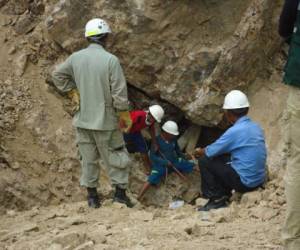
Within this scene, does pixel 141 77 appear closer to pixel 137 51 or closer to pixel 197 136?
pixel 137 51

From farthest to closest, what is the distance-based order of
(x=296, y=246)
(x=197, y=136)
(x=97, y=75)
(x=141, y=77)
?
1. (x=197, y=136)
2. (x=141, y=77)
3. (x=97, y=75)
4. (x=296, y=246)

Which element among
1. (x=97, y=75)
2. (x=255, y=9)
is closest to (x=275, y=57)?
(x=255, y=9)

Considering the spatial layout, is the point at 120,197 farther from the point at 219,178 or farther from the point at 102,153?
the point at 219,178

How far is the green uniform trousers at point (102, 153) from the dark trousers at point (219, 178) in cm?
82

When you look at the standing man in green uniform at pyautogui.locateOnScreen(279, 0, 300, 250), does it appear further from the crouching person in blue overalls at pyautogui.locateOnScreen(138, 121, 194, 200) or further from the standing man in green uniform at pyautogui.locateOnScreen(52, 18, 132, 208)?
the crouching person in blue overalls at pyautogui.locateOnScreen(138, 121, 194, 200)

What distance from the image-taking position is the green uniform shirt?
5779mm

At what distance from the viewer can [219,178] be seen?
6051 mm

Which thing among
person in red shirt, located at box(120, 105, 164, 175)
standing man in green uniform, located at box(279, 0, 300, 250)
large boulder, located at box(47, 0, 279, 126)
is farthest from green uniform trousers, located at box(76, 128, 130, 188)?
standing man in green uniform, located at box(279, 0, 300, 250)

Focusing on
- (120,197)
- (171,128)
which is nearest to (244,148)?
(120,197)

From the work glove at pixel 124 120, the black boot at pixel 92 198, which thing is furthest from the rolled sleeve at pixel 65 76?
the black boot at pixel 92 198

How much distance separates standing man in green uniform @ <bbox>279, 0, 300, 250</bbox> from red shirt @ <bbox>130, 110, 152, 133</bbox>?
3.96 meters

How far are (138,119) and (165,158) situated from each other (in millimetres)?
653

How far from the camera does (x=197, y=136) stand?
27.6ft

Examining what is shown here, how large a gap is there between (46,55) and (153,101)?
62.5 inches
